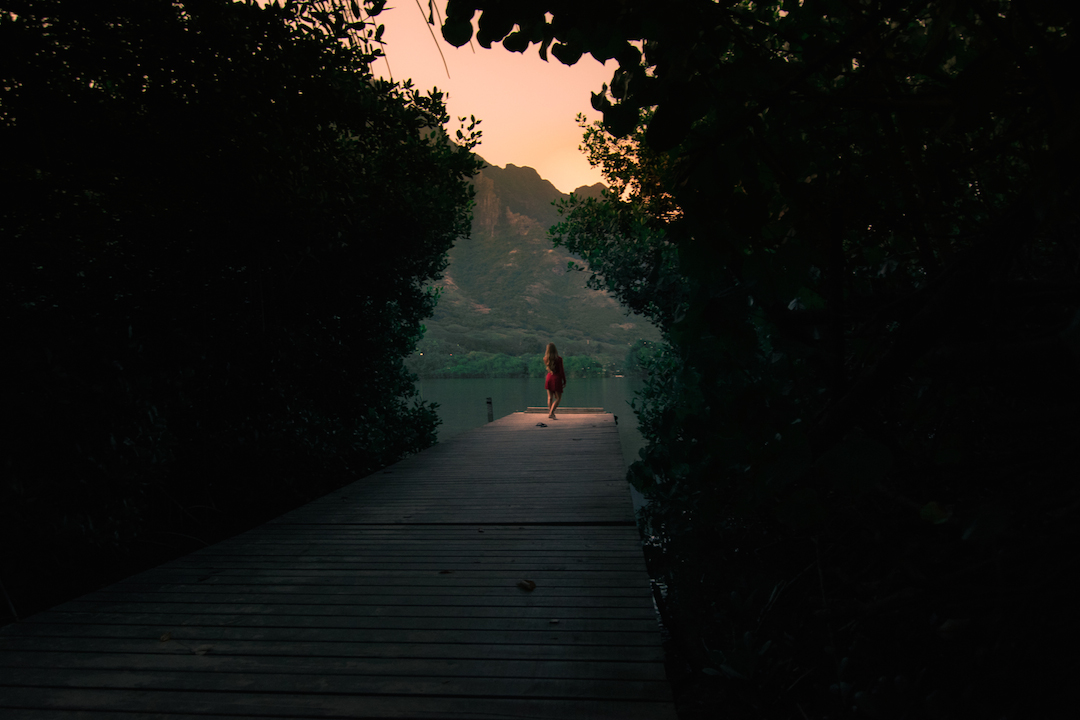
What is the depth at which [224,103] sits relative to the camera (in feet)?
12.8

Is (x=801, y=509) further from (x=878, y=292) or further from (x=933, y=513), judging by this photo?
(x=878, y=292)

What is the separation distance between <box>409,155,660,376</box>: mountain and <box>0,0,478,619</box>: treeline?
90.7 m

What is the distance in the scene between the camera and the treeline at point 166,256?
3.46m

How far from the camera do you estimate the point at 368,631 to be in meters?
2.69

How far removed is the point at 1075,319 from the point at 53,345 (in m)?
5.13

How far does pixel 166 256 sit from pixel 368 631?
4.44m

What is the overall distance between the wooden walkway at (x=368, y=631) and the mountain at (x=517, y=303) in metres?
93.2

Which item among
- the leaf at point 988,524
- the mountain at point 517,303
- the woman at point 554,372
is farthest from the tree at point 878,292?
the mountain at point 517,303

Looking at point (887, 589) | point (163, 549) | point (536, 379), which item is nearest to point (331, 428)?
point (163, 549)

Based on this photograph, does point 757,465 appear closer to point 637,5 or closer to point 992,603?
point 992,603

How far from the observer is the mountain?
11256cm

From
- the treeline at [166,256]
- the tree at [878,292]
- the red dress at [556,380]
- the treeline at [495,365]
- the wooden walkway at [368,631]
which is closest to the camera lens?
Result: the tree at [878,292]

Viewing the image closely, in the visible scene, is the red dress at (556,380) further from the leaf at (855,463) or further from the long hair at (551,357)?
the leaf at (855,463)

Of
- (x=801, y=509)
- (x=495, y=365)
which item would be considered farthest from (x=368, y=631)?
(x=495, y=365)
